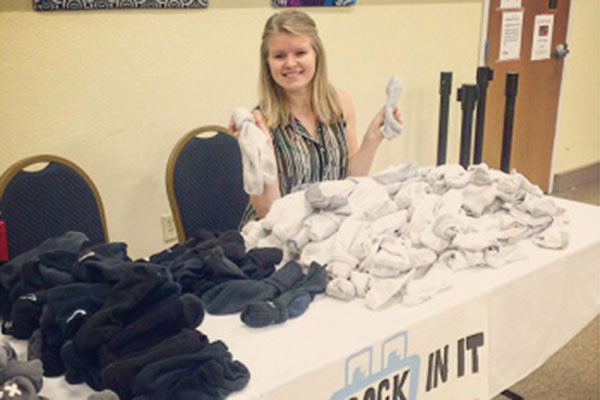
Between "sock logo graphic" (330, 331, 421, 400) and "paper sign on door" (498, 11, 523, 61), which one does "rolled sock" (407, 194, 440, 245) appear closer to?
"sock logo graphic" (330, 331, 421, 400)

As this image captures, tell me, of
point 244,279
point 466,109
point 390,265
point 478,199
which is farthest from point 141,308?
point 466,109

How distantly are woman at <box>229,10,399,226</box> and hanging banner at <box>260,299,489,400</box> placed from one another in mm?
640

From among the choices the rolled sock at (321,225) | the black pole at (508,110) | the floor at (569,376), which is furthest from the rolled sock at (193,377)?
the black pole at (508,110)

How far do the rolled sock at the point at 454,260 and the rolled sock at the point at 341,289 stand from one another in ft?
0.84

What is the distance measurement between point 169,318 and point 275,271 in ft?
1.11

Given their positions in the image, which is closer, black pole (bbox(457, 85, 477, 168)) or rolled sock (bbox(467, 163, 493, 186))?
rolled sock (bbox(467, 163, 493, 186))

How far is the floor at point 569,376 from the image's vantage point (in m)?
1.91

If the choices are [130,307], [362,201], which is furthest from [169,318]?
[362,201]

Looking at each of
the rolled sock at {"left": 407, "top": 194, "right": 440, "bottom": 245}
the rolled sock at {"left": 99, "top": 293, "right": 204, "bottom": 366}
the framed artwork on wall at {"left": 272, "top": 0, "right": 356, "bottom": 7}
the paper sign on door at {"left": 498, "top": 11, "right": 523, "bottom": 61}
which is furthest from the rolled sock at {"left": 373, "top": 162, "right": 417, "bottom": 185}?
the paper sign on door at {"left": 498, "top": 11, "right": 523, "bottom": 61}

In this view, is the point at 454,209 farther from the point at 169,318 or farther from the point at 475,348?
the point at 169,318

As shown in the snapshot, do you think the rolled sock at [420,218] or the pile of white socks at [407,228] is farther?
the rolled sock at [420,218]

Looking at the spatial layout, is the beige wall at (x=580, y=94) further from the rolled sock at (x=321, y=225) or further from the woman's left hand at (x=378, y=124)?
the rolled sock at (x=321, y=225)

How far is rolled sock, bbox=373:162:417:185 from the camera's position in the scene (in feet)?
4.65

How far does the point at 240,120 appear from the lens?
1.32 m
